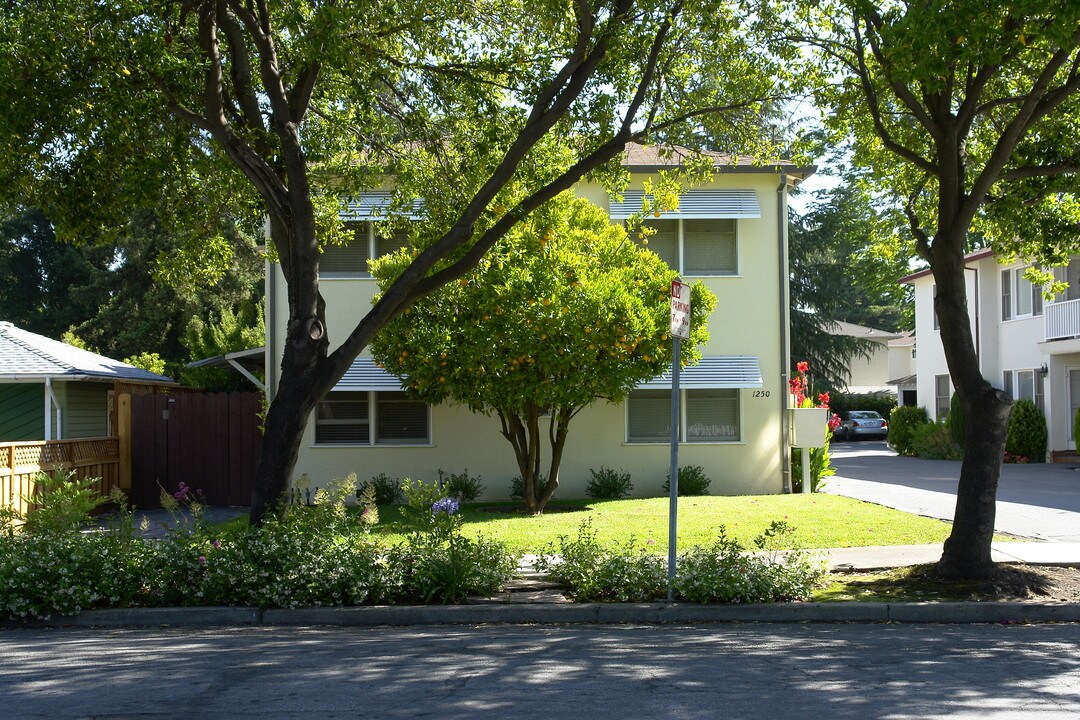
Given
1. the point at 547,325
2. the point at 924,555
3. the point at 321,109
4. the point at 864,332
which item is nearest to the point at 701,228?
the point at 547,325

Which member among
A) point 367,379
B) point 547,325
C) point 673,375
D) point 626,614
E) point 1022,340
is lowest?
point 626,614

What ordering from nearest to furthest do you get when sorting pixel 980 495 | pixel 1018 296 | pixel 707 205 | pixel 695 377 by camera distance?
pixel 980 495, pixel 695 377, pixel 707 205, pixel 1018 296

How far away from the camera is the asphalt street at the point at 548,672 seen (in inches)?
225

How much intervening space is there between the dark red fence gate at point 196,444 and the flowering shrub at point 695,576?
10.6 m

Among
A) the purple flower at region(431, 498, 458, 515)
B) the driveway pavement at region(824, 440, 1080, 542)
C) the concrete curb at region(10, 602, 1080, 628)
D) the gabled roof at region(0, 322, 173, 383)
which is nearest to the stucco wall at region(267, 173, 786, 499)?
the driveway pavement at region(824, 440, 1080, 542)

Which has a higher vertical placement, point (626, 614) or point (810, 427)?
point (810, 427)

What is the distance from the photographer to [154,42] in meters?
10.4

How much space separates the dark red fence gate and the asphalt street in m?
10.1

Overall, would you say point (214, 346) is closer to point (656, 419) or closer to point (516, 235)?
point (656, 419)

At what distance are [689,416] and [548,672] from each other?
12518 mm

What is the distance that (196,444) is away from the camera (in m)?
18.6

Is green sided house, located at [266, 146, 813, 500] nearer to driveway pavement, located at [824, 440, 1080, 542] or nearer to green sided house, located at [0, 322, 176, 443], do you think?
driveway pavement, located at [824, 440, 1080, 542]

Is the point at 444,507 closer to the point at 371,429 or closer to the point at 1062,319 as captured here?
the point at 371,429

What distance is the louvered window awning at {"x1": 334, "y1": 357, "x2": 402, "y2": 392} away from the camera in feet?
59.1
